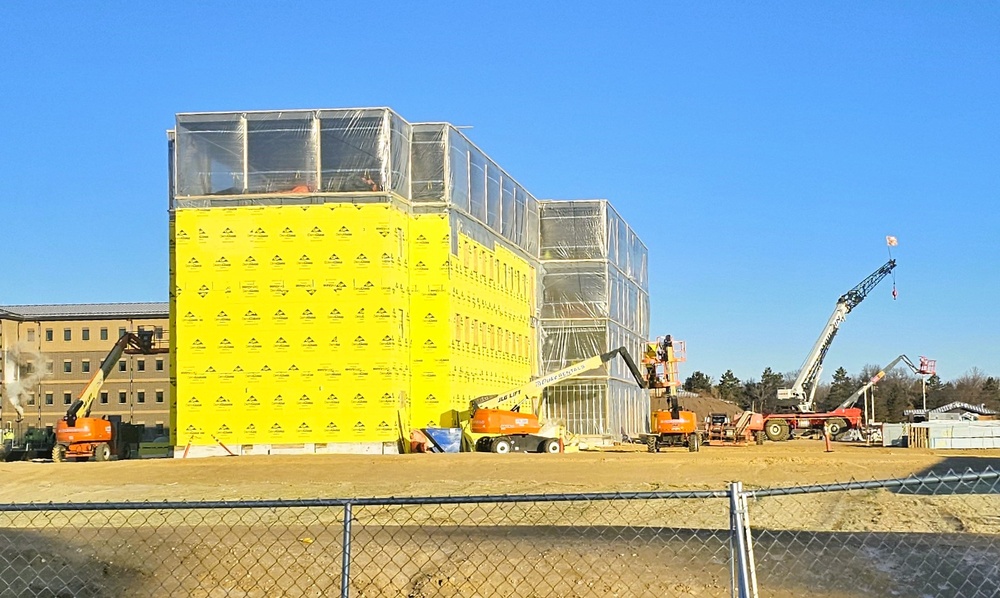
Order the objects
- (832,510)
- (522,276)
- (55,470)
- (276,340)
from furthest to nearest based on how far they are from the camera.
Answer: (522,276) < (276,340) < (55,470) < (832,510)

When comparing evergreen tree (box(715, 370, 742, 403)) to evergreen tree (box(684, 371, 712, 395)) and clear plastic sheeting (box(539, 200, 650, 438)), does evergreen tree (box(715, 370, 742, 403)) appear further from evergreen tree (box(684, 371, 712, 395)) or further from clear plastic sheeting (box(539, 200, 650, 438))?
clear plastic sheeting (box(539, 200, 650, 438))

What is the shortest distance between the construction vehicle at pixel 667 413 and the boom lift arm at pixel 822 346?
61.2 feet

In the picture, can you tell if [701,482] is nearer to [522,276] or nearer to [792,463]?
[792,463]

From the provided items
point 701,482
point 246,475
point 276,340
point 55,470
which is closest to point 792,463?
point 701,482

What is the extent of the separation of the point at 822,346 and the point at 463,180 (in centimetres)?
2997

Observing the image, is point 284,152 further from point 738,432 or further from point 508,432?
point 738,432

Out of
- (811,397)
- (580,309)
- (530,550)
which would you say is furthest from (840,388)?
(530,550)

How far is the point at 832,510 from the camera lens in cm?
1814

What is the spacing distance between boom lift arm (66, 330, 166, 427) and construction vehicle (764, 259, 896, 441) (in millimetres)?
30629

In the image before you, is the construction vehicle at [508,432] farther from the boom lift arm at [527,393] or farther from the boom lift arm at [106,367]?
the boom lift arm at [106,367]

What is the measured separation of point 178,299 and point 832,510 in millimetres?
30047

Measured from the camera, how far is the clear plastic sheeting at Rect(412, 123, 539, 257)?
45625 mm

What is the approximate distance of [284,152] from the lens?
42781mm

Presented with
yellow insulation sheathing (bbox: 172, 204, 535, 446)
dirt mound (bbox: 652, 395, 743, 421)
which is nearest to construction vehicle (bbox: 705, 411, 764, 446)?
yellow insulation sheathing (bbox: 172, 204, 535, 446)
